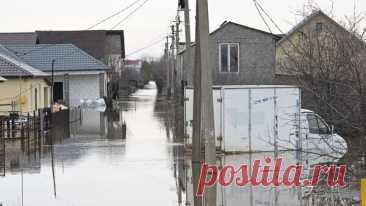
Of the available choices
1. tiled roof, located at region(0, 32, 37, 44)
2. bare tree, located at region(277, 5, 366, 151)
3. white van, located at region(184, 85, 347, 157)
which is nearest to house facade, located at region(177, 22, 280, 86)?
white van, located at region(184, 85, 347, 157)

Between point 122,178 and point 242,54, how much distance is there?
32860mm

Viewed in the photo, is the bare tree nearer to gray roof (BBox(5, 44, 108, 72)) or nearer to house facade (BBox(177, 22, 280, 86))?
house facade (BBox(177, 22, 280, 86))

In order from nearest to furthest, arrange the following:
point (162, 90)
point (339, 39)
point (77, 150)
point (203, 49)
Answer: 1. point (339, 39)
2. point (203, 49)
3. point (77, 150)
4. point (162, 90)

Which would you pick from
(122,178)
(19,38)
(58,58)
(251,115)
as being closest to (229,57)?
(58,58)

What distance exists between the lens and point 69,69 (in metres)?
53.6

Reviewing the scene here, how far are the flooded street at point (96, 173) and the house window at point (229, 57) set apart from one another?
803 inches

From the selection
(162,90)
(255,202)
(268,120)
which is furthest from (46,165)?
(162,90)

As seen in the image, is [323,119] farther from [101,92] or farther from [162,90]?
[162,90]

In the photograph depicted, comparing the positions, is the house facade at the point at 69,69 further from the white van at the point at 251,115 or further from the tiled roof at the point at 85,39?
the white van at the point at 251,115

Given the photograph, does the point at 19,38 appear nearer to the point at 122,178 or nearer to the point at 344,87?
the point at 122,178

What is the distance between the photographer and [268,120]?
2050 centimetres

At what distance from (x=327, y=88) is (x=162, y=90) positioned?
93613mm

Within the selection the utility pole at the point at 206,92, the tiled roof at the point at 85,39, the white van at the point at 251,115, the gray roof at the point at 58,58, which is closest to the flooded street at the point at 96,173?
the utility pole at the point at 206,92

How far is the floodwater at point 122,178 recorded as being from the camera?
12719 millimetres
